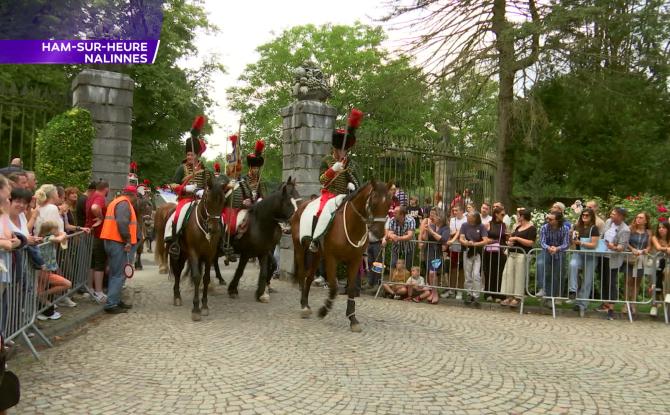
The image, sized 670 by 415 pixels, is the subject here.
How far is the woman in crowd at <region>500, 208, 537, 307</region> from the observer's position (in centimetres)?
941

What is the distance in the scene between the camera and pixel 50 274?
6.55m

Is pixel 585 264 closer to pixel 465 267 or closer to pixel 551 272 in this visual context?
pixel 551 272

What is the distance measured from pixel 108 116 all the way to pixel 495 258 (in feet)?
24.9

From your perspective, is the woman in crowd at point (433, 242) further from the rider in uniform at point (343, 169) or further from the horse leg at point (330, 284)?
the horse leg at point (330, 284)

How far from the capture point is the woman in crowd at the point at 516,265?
9414mm

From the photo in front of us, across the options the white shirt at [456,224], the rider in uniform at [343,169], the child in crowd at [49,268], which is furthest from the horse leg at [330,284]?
the white shirt at [456,224]

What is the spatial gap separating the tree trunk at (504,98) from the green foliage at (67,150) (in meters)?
11.7

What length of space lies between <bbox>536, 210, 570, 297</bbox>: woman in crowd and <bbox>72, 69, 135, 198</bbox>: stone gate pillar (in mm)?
7832

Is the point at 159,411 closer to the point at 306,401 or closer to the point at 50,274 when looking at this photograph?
the point at 306,401

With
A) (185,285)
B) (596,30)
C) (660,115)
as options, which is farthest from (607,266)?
(660,115)

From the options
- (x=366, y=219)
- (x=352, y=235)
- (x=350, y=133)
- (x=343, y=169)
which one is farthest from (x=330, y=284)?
(x=350, y=133)

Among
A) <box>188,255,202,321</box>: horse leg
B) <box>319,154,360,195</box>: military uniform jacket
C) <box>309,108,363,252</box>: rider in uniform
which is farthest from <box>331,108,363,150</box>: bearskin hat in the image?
<box>188,255,202,321</box>: horse leg

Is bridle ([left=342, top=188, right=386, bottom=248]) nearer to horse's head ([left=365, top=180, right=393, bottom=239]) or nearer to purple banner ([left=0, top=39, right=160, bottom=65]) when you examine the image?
horse's head ([left=365, top=180, right=393, bottom=239])

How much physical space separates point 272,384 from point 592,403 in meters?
2.78
